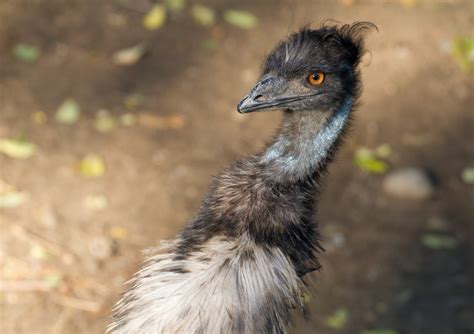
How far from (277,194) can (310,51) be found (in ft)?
1.84

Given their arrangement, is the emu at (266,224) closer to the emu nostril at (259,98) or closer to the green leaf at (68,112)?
the emu nostril at (259,98)

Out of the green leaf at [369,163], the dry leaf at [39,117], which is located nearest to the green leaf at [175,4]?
the dry leaf at [39,117]

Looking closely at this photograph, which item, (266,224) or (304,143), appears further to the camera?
(304,143)

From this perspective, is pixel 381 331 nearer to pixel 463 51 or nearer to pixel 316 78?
pixel 316 78

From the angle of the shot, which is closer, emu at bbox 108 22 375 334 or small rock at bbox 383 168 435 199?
emu at bbox 108 22 375 334

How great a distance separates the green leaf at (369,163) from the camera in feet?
18.9

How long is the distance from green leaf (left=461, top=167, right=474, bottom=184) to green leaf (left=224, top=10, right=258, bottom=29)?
2.11 m

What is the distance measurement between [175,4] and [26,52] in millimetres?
1296

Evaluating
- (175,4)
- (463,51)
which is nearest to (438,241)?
(463,51)

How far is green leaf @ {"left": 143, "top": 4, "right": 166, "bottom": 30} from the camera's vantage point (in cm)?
670

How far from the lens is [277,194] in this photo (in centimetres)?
305

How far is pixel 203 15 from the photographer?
22.4 feet

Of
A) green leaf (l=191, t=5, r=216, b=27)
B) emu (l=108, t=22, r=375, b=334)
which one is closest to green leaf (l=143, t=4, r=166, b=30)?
green leaf (l=191, t=5, r=216, b=27)

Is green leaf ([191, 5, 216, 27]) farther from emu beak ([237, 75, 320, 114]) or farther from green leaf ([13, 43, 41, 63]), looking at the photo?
emu beak ([237, 75, 320, 114])
